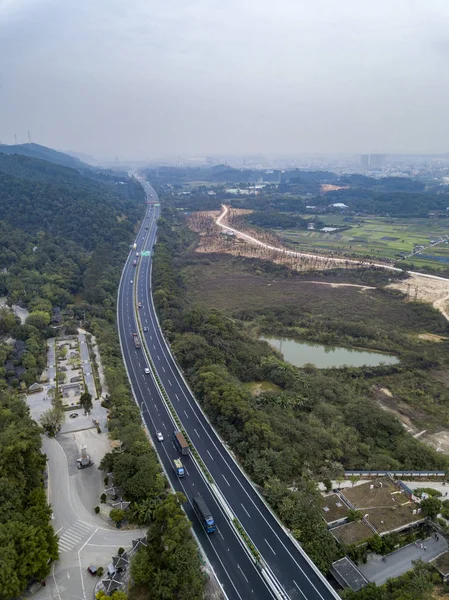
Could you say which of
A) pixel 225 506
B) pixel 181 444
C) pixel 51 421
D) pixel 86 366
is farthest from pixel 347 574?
pixel 86 366

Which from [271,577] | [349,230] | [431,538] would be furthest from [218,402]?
[349,230]

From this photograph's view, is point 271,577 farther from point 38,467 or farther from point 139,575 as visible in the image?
point 38,467

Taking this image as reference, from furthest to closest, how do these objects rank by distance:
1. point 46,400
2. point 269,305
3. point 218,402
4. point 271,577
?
point 269,305 < point 46,400 < point 218,402 < point 271,577

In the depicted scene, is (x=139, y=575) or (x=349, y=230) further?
(x=349, y=230)

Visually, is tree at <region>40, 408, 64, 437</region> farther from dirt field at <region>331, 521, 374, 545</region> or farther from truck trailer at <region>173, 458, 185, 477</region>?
dirt field at <region>331, 521, 374, 545</region>

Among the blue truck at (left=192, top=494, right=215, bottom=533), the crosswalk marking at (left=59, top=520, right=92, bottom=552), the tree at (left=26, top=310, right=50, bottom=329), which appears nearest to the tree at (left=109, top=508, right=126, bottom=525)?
the crosswalk marking at (left=59, top=520, right=92, bottom=552)

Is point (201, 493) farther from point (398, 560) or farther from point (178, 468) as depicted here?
point (398, 560)

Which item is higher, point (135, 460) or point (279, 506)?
point (135, 460)

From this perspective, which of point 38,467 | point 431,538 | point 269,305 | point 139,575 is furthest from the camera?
point 269,305
